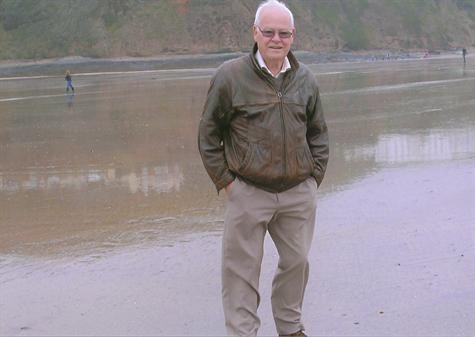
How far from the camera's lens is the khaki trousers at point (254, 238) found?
3.85m

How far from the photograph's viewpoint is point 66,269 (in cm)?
598

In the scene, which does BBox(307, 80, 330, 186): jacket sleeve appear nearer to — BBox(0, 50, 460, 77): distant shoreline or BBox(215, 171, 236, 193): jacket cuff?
BBox(215, 171, 236, 193): jacket cuff

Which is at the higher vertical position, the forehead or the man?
the forehead

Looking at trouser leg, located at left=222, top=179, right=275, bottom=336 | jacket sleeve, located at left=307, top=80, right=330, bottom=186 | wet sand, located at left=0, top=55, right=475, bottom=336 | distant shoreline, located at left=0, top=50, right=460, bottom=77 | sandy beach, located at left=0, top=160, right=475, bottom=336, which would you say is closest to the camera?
trouser leg, located at left=222, top=179, right=275, bottom=336

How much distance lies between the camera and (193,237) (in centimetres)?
691

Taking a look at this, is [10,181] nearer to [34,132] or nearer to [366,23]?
[34,132]

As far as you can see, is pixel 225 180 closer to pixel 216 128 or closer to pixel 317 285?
pixel 216 128

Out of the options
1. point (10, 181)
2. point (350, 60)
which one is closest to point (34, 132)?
point (10, 181)

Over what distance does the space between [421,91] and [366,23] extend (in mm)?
62803

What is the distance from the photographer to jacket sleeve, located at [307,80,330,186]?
3973 millimetres

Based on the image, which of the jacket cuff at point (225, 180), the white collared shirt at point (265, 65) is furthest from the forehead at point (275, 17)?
the jacket cuff at point (225, 180)

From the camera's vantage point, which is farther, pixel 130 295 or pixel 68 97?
pixel 68 97

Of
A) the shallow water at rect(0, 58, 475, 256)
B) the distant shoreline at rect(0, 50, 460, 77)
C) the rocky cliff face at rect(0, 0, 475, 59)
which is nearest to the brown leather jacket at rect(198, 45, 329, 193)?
the shallow water at rect(0, 58, 475, 256)

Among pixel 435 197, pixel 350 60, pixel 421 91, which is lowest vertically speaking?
pixel 350 60
